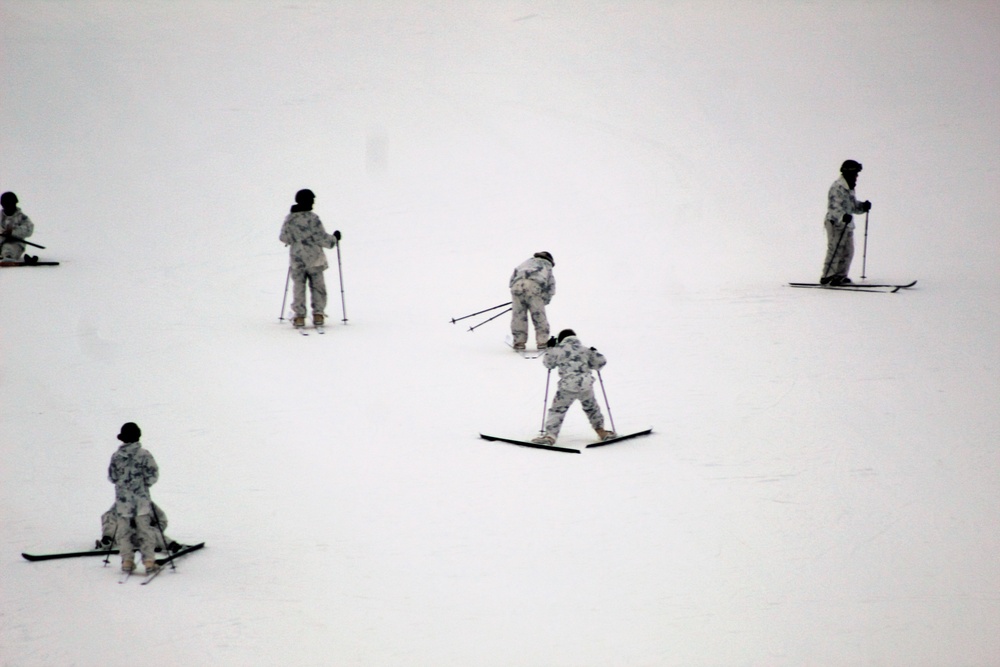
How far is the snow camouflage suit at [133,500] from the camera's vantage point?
32.3 ft

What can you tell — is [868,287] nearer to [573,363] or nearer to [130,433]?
→ [573,363]

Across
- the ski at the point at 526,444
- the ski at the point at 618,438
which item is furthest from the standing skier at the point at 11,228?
the ski at the point at 618,438

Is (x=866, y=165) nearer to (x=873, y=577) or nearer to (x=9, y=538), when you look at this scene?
(x=873, y=577)

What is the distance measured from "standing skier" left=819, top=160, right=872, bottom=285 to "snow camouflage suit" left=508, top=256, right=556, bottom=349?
4471 millimetres

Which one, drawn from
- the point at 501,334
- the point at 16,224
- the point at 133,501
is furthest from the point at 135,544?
the point at 16,224

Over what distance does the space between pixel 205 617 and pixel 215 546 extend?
4.21 ft

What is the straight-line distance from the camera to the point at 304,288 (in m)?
16.7

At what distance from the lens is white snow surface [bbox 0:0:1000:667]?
9703mm

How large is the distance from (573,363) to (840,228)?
6.98m

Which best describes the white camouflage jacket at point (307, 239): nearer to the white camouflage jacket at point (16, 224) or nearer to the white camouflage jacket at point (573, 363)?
the white camouflage jacket at point (573, 363)

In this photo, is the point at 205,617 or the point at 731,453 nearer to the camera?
the point at 205,617

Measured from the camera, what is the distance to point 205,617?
9.40 meters

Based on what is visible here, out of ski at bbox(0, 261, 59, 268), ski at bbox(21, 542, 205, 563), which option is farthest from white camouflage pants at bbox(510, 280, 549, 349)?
ski at bbox(0, 261, 59, 268)

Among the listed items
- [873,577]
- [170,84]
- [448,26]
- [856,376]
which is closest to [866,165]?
[448,26]
